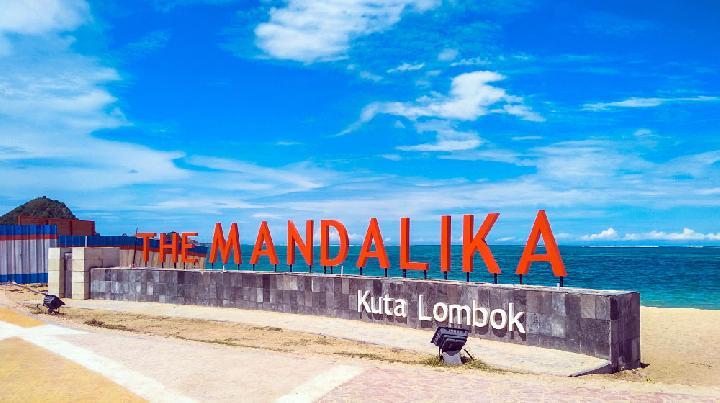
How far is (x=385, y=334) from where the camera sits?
74.5ft

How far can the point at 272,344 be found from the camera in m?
20.9

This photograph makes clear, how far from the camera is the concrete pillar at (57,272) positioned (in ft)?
121

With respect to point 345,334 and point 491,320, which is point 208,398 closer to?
point 345,334

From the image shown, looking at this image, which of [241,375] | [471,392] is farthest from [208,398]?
[471,392]

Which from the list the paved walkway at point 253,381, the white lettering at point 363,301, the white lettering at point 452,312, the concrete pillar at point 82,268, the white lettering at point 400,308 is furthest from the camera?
the concrete pillar at point 82,268

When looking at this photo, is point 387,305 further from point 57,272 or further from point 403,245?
point 57,272

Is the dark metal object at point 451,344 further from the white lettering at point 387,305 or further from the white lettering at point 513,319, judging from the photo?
the white lettering at point 387,305

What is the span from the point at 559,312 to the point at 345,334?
809cm

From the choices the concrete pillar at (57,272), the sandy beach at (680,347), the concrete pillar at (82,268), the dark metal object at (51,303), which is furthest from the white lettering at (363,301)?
the concrete pillar at (57,272)

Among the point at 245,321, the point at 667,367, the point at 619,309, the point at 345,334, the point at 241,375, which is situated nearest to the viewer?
→ the point at 241,375

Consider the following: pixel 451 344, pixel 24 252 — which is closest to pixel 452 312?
pixel 451 344

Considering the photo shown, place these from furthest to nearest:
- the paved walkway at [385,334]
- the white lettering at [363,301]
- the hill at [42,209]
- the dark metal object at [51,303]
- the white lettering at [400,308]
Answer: the hill at [42,209] → the dark metal object at [51,303] → the white lettering at [363,301] → the white lettering at [400,308] → the paved walkway at [385,334]

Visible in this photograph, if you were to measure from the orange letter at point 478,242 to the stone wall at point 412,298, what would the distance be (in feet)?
3.31

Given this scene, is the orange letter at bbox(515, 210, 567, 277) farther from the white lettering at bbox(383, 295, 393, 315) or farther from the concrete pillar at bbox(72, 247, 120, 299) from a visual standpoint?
the concrete pillar at bbox(72, 247, 120, 299)
